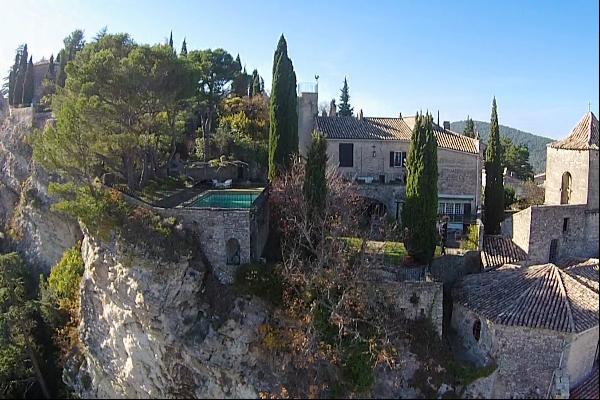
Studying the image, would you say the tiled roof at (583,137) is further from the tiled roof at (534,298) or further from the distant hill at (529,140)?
the distant hill at (529,140)

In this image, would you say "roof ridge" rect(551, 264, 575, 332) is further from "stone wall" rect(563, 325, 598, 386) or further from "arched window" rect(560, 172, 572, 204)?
"arched window" rect(560, 172, 572, 204)

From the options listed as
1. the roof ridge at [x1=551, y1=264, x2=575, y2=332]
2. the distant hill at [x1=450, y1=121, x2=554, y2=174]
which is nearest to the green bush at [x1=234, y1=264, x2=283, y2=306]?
the roof ridge at [x1=551, y1=264, x2=575, y2=332]

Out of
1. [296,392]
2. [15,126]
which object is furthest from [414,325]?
[15,126]

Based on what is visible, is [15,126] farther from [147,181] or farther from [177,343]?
[177,343]

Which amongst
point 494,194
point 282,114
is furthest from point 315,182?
point 494,194

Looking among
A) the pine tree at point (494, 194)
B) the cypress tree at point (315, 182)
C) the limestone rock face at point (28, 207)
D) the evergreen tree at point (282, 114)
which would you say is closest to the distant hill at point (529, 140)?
the pine tree at point (494, 194)

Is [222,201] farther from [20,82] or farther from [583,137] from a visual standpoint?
[20,82]
